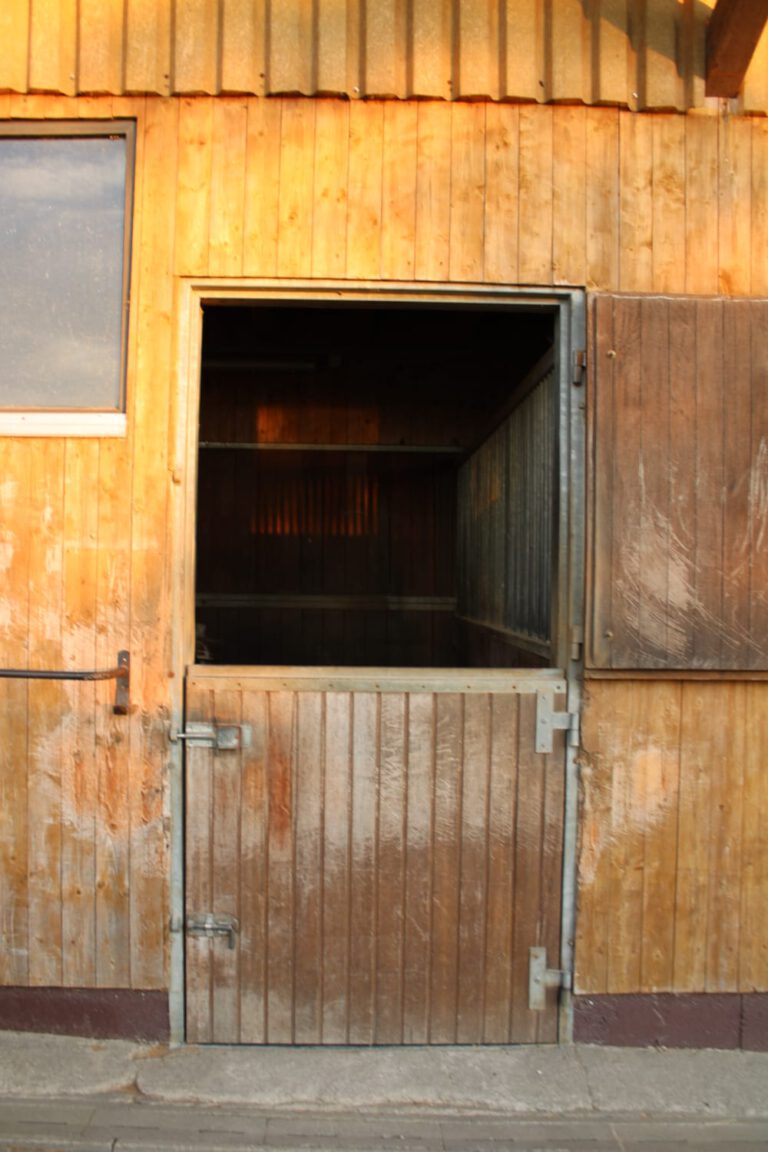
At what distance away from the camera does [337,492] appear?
263 inches

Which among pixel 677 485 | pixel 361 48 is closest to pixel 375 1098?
pixel 677 485

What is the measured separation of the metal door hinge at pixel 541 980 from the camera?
9.53 feet

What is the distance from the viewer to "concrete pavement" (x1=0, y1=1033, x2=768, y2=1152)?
246cm

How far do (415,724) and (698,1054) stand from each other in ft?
4.86

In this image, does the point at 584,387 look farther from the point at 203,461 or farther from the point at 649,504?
the point at 203,461

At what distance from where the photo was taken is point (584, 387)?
2934mm

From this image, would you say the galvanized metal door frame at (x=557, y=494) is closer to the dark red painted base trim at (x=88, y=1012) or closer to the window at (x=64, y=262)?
the dark red painted base trim at (x=88, y=1012)

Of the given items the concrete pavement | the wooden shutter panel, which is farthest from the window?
the concrete pavement

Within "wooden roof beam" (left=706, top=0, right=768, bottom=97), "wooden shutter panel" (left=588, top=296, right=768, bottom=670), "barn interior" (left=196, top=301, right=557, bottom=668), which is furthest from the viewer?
"barn interior" (left=196, top=301, right=557, bottom=668)

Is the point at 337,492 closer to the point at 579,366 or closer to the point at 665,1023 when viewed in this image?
the point at 579,366

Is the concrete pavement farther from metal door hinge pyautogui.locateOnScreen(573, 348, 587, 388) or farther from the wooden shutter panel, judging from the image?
metal door hinge pyautogui.locateOnScreen(573, 348, 587, 388)

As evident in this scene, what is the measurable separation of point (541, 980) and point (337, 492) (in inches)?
173

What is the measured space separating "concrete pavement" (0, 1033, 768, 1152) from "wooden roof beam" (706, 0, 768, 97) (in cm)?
336

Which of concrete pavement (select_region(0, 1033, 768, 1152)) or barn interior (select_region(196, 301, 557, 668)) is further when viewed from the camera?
barn interior (select_region(196, 301, 557, 668))
